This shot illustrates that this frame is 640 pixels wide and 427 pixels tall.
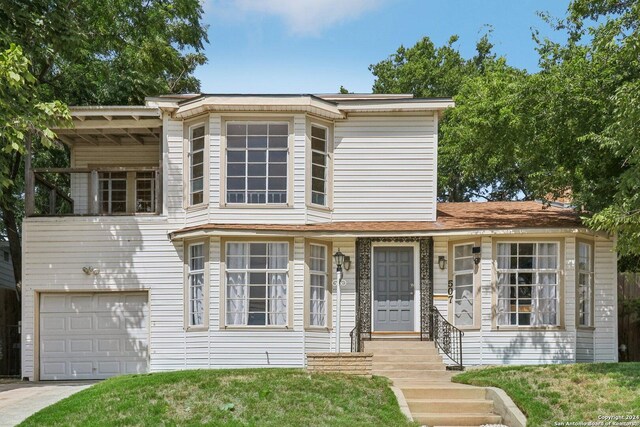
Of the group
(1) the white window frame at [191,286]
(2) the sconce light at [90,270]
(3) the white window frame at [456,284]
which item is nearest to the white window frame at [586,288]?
(3) the white window frame at [456,284]

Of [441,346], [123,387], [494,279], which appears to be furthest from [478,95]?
[123,387]

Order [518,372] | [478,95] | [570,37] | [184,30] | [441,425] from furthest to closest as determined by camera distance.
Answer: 1. [184,30]
2. [478,95]
3. [570,37]
4. [518,372]
5. [441,425]

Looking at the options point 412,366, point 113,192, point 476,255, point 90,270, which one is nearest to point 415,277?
point 476,255

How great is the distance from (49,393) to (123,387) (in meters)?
2.72

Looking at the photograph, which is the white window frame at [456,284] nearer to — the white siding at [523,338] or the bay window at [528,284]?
the white siding at [523,338]

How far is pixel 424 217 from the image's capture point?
20.5 metres

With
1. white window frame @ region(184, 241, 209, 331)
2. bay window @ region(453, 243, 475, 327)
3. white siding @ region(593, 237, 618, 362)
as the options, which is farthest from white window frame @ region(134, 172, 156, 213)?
white siding @ region(593, 237, 618, 362)

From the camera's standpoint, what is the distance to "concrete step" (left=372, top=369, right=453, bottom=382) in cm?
1765

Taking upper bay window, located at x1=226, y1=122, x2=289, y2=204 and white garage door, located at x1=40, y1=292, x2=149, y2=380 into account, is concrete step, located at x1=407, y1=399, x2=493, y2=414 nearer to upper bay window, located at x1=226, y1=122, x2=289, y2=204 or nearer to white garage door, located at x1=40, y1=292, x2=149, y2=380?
upper bay window, located at x1=226, y1=122, x2=289, y2=204

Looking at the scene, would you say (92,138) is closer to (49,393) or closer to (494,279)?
(49,393)

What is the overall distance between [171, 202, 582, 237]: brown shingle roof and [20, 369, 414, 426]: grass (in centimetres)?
466

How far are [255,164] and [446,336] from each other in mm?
5531

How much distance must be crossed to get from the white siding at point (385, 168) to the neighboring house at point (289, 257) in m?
0.03

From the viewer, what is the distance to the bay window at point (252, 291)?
64.0 feet
